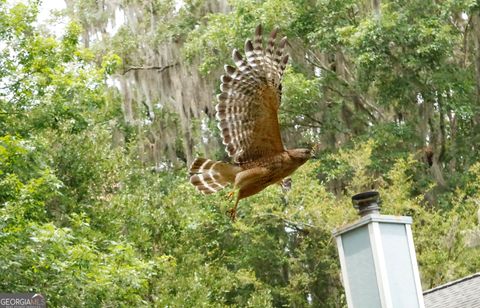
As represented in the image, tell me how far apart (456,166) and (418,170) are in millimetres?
1462

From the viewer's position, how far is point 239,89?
502 centimetres

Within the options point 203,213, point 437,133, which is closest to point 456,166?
point 437,133

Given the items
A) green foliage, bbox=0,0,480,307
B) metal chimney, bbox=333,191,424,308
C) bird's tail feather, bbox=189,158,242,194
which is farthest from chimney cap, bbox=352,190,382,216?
bird's tail feather, bbox=189,158,242,194

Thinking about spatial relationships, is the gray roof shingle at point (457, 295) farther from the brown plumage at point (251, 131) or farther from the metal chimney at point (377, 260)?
the brown plumage at point (251, 131)

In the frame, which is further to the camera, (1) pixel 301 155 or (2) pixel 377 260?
(2) pixel 377 260

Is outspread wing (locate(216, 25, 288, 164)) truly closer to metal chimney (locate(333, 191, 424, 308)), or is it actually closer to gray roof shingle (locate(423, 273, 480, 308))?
metal chimney (locate(333, 191, 424, 308))

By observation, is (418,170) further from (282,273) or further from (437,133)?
(282,273)

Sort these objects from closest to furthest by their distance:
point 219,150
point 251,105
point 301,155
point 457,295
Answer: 1. point 301,155
2. point 251,105
3. point 457,295
4. point 219,150

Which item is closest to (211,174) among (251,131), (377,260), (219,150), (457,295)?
(251,131)

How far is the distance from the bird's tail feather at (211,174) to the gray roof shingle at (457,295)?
7.22 m

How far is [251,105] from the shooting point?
504 cm

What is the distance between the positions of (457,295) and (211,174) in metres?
7.98

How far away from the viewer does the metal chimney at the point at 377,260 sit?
10.7m

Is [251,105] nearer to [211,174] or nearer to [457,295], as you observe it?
[211,174]
